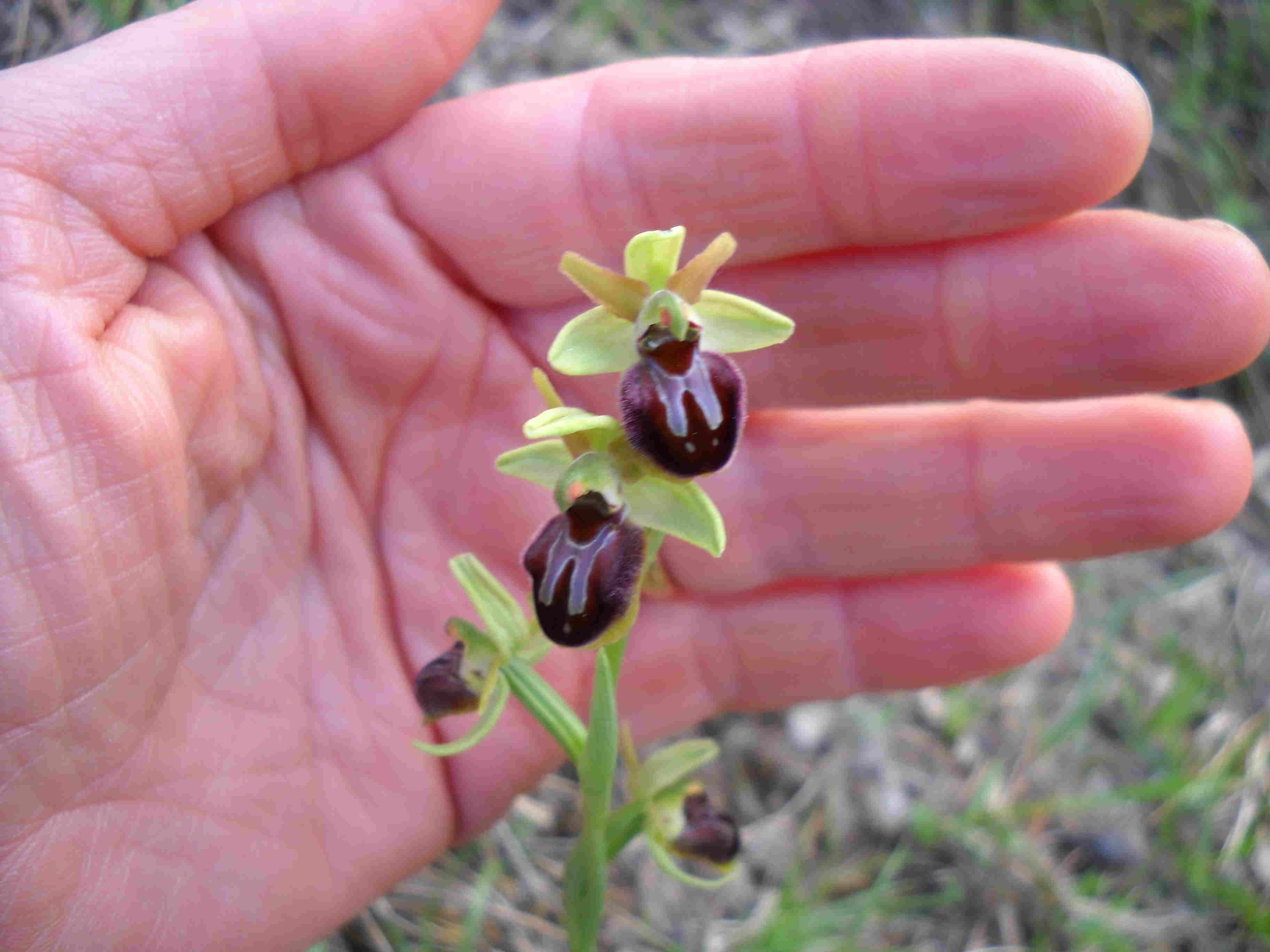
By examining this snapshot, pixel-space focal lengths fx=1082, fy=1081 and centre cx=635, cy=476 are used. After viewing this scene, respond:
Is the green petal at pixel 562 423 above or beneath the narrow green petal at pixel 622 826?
above

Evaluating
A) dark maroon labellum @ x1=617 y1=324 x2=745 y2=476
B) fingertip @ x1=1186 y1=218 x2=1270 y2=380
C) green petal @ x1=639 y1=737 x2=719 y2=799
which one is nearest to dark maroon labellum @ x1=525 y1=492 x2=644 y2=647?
dark maroon labellum @ x1=617 y1=324 x2=745 y2=476

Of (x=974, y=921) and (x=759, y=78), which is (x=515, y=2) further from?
(x=974, y=921)

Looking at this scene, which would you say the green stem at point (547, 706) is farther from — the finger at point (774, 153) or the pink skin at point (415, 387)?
the finger at point (774, 153)

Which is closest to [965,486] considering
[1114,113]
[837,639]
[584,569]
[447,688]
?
[837,639]

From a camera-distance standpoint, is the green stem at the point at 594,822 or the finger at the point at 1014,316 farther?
the finger at the point at 1014,316

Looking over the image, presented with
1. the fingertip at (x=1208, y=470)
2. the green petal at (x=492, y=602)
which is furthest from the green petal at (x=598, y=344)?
the fingertip at (x=1208, y=470)

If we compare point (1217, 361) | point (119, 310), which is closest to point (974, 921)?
point (1217, 361)

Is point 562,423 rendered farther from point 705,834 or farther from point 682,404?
point 705,834
